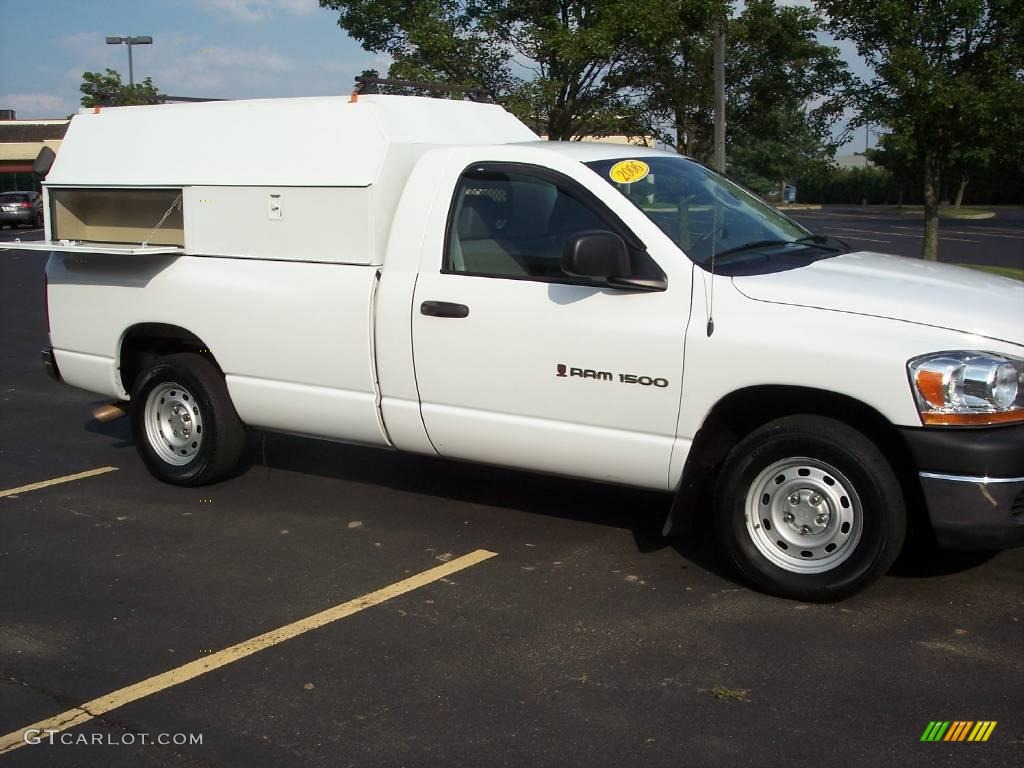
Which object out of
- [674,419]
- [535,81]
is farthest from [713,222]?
[535,81]

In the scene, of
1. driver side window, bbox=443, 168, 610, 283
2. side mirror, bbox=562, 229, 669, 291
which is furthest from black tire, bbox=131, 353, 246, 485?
side mirror, bbox=562, 229, 669, 291

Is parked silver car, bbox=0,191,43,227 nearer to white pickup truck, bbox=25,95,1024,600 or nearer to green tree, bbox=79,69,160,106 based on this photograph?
green tree, bbox=79,69,160,106

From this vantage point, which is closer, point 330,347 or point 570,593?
point 570,593

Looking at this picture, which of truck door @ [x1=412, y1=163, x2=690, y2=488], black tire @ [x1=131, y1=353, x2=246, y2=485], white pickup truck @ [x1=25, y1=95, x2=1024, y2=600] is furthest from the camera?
black tire @ [x1=131, y1=353, x2=246, y2=485]

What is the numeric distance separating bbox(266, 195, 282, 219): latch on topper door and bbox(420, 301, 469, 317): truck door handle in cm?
114

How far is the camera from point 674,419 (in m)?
5.22

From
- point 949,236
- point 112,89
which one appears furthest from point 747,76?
point 949,236

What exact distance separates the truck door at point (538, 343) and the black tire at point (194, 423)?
155 centimetres

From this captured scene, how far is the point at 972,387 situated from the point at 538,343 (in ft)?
6.37

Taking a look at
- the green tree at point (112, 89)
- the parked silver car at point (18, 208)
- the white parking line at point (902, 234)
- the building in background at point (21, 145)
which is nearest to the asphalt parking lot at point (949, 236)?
the white parking line at point (902, 234)

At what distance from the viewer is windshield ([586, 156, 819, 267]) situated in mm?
5438

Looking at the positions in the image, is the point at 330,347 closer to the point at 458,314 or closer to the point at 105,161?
the point at 458,314

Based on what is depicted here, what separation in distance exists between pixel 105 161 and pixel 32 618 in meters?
3.25

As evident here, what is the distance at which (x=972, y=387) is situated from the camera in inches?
180
